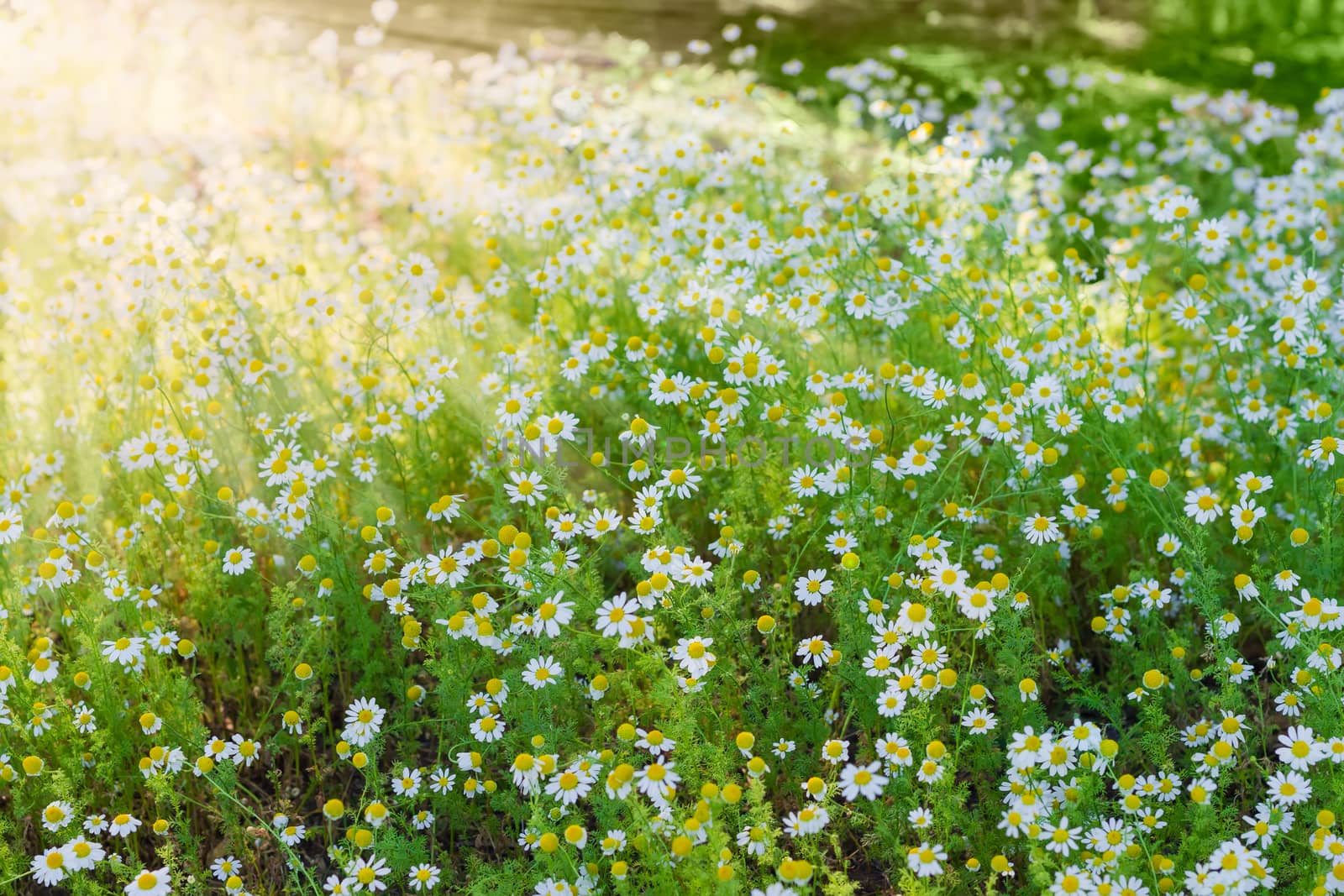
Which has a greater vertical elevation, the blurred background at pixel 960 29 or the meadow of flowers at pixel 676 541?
the blurred background at pixel 960 29

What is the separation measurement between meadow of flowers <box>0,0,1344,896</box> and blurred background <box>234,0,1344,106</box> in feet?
5.64

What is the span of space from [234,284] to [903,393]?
2.45m

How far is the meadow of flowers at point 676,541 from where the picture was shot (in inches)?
96.3

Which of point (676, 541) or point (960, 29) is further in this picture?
point (960, 29)

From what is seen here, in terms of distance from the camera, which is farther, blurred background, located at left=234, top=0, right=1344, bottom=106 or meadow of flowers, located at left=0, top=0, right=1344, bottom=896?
blurred background, located at left=234, top=0, right=1344, bottom=106

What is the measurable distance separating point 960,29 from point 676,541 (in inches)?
209

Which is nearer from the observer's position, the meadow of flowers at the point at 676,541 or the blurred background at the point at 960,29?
the meadow of flowers at the point at 676,541

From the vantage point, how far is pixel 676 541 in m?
2.85

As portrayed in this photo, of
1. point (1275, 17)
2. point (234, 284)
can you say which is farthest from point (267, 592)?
point (1275, 17)

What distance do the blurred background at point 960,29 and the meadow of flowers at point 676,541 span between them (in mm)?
1720

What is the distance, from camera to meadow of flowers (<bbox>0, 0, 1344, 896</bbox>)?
8.03ft

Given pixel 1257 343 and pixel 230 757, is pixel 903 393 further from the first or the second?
pixel 230 757

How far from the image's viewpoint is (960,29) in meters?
7.02

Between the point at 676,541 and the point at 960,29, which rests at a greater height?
the point at 960,29
